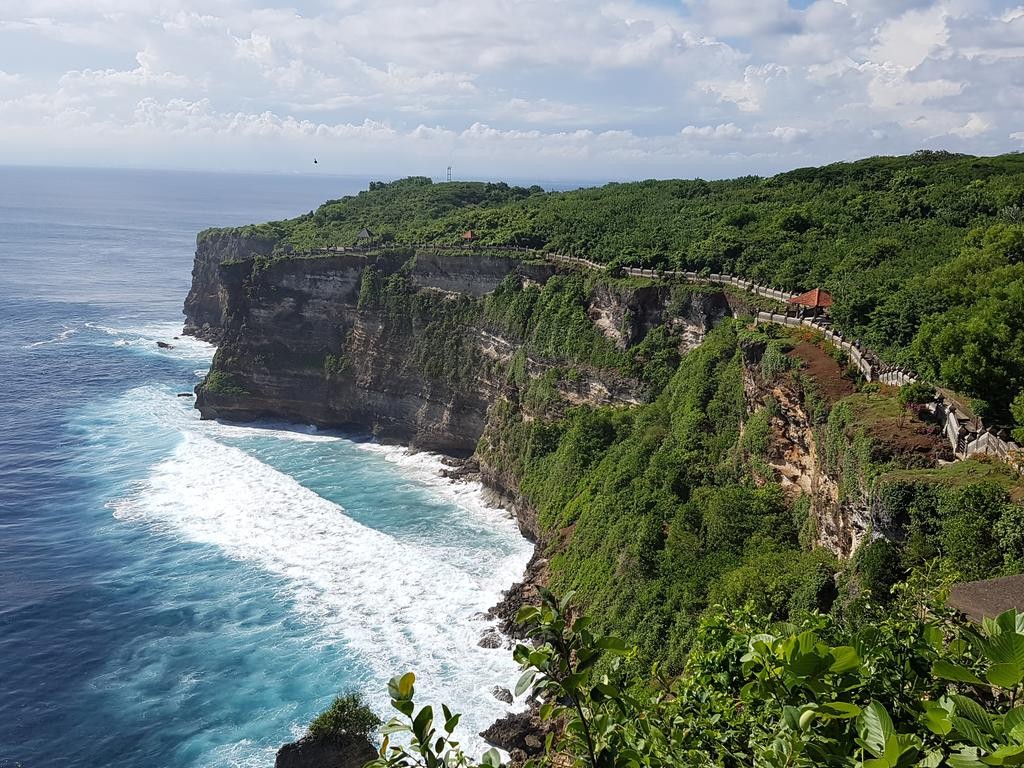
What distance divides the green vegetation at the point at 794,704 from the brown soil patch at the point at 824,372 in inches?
926

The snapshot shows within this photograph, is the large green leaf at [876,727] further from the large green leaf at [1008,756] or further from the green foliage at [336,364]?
the green foliage at [336,364]

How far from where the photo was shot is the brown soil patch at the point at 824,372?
112 feet

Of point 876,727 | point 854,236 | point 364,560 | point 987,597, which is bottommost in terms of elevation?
point 364,560

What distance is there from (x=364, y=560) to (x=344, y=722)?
63.0ft

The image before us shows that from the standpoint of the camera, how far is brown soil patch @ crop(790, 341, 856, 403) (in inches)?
1350

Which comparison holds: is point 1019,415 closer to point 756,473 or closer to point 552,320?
point 756,473

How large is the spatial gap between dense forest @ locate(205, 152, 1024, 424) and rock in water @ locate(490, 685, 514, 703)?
966 inches

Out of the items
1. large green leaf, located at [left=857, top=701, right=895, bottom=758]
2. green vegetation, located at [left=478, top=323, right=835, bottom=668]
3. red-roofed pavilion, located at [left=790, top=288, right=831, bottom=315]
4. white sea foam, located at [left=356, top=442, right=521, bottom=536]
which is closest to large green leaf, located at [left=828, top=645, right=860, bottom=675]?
large green leaf, located at [left=857, top=701, right=895, bottom=758]

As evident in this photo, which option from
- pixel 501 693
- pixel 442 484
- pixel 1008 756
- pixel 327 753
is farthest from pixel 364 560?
pixel 1008 756

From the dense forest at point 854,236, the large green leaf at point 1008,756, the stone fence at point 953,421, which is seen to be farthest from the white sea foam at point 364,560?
the large green leaf at point 1008,756

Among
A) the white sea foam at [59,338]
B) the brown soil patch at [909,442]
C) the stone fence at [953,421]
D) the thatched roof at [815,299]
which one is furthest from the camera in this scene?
the white sea foam at [59,338]

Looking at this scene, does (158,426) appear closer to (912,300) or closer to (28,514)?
(28,514)

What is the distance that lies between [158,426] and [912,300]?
68.2 meters

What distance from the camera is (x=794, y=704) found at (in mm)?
8359
